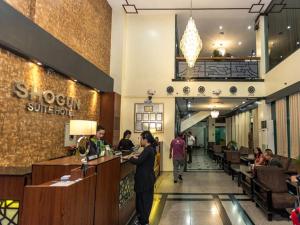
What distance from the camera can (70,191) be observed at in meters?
2.07

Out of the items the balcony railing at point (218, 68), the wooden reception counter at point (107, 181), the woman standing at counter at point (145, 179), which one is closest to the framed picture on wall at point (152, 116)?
the balcony railing at point (218, 68)

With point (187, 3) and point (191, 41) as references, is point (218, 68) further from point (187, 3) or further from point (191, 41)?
point (191, 41)

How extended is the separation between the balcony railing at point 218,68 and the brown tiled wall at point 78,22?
Result: 3.05 m

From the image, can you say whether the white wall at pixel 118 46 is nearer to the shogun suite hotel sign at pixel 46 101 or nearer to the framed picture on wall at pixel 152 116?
the framed picture on wall at pixel 152 116

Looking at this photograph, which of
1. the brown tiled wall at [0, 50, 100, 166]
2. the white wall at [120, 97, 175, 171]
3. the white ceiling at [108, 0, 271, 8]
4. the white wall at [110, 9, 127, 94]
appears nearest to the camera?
the brown tiled wall at [0, 50, 100, 166]

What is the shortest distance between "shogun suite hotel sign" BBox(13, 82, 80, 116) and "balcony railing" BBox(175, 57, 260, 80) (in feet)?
17.5

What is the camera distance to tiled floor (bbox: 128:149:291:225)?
4777 millimetres

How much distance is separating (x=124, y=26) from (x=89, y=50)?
10.2 ft

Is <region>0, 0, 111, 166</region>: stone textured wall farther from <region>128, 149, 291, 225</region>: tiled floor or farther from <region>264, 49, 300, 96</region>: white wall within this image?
<region>264, 49, 300, 96</region>: white wall

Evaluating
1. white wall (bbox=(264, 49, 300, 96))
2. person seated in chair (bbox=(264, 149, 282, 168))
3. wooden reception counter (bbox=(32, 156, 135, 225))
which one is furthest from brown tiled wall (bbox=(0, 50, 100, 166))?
white wall (bbox=(264, 49, 300, 96))

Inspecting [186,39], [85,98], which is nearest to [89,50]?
[85,98]

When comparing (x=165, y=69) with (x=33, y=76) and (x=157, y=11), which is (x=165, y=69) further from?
(x=33, y=76)

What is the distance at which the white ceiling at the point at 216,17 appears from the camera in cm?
994

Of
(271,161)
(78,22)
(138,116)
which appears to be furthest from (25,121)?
(138,116)
